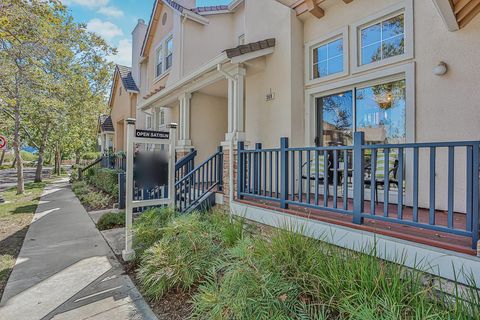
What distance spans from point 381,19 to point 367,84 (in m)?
1.19

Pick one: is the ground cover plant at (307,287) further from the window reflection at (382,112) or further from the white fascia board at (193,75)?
the white fascia board at (193,75)

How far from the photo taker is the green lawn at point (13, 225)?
514 cm

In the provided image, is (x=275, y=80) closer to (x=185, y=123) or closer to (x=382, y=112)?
(x=382, y=112)

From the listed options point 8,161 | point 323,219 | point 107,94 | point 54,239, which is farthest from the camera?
point 8,161

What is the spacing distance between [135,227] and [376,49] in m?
5.64

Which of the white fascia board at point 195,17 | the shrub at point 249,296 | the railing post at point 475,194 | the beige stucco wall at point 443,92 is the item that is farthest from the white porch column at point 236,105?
the white fascia board at point 195,17

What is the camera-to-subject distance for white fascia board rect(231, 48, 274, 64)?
6066mm

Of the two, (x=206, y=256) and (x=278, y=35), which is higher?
(x=278, y=35)

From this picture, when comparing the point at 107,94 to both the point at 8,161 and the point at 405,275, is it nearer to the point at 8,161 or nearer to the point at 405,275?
the point at 405,275

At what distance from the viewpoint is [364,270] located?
2639 millimetres

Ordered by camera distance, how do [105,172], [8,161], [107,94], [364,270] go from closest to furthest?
[364,270] < [105,172] < [107,94] < [8,161]

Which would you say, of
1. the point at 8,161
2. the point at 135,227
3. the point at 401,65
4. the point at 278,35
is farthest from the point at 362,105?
the point at 8,161

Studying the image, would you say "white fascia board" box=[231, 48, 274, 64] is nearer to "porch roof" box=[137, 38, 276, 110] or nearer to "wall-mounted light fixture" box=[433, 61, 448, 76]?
"porch roof" box=[137, 38, 276, 110]

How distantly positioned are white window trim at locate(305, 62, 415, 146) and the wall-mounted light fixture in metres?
0.35
